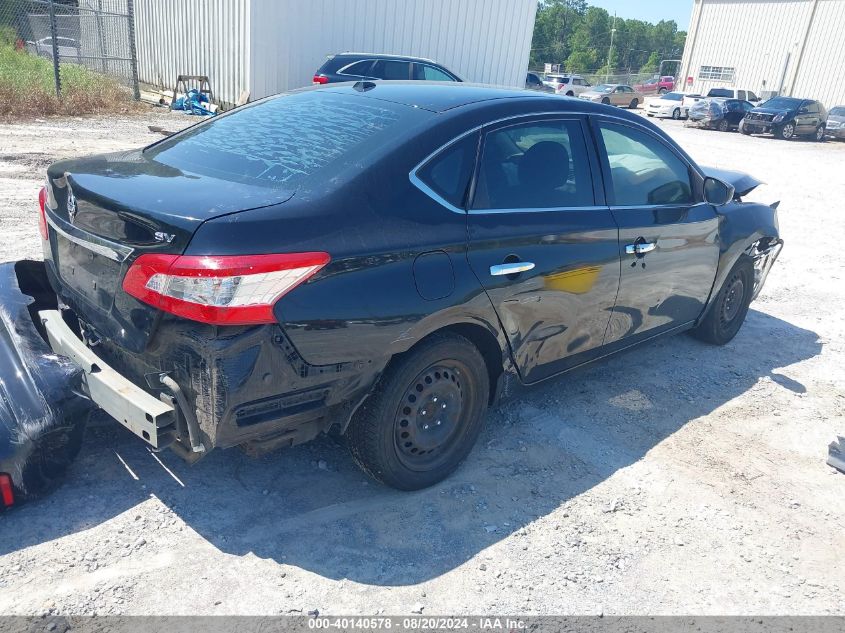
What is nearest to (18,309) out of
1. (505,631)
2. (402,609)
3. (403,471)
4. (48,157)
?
(403,471)

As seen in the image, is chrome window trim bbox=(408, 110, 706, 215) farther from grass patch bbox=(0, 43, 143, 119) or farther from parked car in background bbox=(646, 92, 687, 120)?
parked car in background bbox=(646, 92, 687, 120)

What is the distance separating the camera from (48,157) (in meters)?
9.98

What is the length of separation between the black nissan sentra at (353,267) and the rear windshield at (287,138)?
13mm

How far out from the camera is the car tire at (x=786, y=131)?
1067 inches

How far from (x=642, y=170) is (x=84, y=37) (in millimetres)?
23131

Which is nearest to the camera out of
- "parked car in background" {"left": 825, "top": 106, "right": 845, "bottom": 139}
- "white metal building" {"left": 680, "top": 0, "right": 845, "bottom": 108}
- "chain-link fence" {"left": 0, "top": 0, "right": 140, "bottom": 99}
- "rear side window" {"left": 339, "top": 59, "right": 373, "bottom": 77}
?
"rear side window" {"left": 339, "top": 59, "right": 373, "bottom": 77}

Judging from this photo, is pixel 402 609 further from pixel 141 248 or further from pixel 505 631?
pixel 141 248

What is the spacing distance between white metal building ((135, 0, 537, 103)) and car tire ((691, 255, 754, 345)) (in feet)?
46.1

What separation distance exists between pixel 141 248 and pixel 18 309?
106cm

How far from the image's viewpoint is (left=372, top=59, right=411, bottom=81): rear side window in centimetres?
1496

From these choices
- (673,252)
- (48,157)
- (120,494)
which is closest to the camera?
(120,494)

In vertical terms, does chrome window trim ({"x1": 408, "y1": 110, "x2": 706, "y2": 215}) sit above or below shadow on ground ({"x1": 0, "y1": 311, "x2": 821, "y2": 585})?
above

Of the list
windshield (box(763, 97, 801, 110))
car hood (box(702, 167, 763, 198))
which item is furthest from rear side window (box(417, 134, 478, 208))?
windshield (box(763, 97, 801, 110))

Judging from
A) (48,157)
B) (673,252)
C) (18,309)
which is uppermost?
(673,252)
